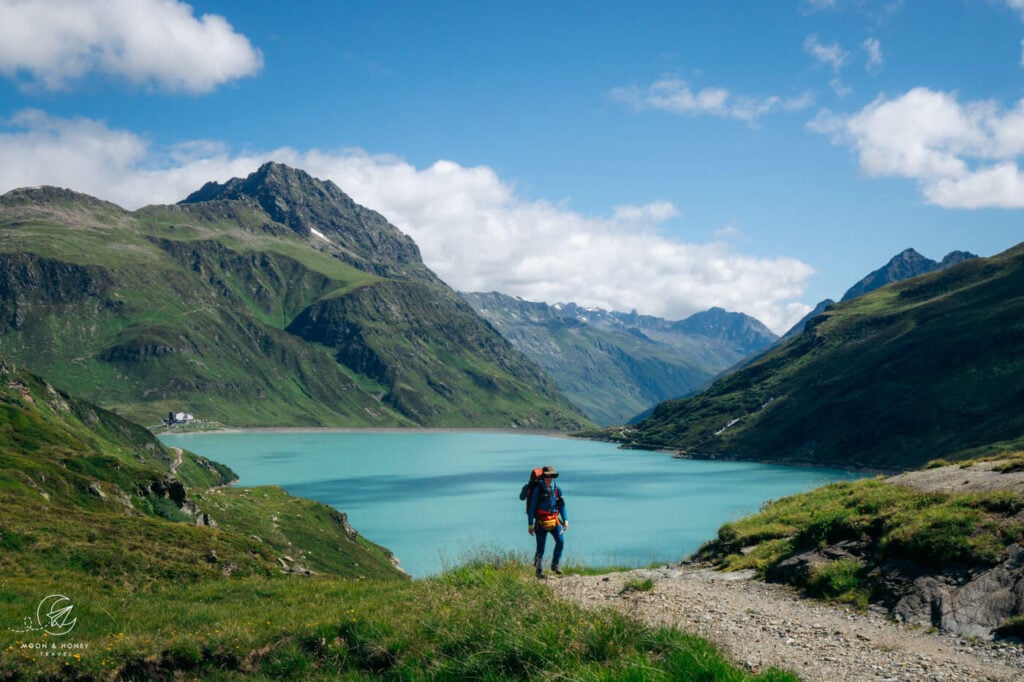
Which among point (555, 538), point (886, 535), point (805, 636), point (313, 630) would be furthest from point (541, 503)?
point (886, 535)

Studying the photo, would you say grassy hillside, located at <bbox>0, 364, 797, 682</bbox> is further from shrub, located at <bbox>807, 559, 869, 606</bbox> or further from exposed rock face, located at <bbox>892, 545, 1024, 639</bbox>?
shrub, located at <bbox>807, 559, 869, 606</bbox>

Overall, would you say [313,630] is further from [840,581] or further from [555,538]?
[840,581]

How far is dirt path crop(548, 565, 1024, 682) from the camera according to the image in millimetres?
11250

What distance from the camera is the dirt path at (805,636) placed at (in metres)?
11.2

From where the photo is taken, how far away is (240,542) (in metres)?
45.2

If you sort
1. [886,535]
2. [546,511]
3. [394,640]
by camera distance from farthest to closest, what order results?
[546,511] → [886,535] → [394,640]

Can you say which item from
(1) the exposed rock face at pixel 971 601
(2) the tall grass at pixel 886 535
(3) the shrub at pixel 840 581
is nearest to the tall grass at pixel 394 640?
(1) the exposed rock face at pixel 971 601

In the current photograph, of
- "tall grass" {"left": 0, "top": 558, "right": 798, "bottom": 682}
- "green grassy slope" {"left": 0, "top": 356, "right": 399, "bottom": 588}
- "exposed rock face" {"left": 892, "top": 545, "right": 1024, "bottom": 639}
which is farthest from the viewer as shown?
"green grassy slope" {"left": 0, "top": 356, "right": 399, "bottom": 588}

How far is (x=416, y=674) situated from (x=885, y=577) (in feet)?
37.4

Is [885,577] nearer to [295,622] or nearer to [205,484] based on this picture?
[295,622]

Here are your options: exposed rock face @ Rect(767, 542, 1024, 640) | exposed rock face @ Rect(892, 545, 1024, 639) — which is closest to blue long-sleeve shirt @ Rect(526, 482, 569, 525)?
exposed rock face @ Rect(767, 542, 1024, 640)

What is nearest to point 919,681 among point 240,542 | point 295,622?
point 295,622

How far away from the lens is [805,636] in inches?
515

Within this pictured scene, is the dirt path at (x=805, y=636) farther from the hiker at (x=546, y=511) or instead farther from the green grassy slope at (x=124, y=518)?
Result: the green grassy slope at (x=124, y=518)
